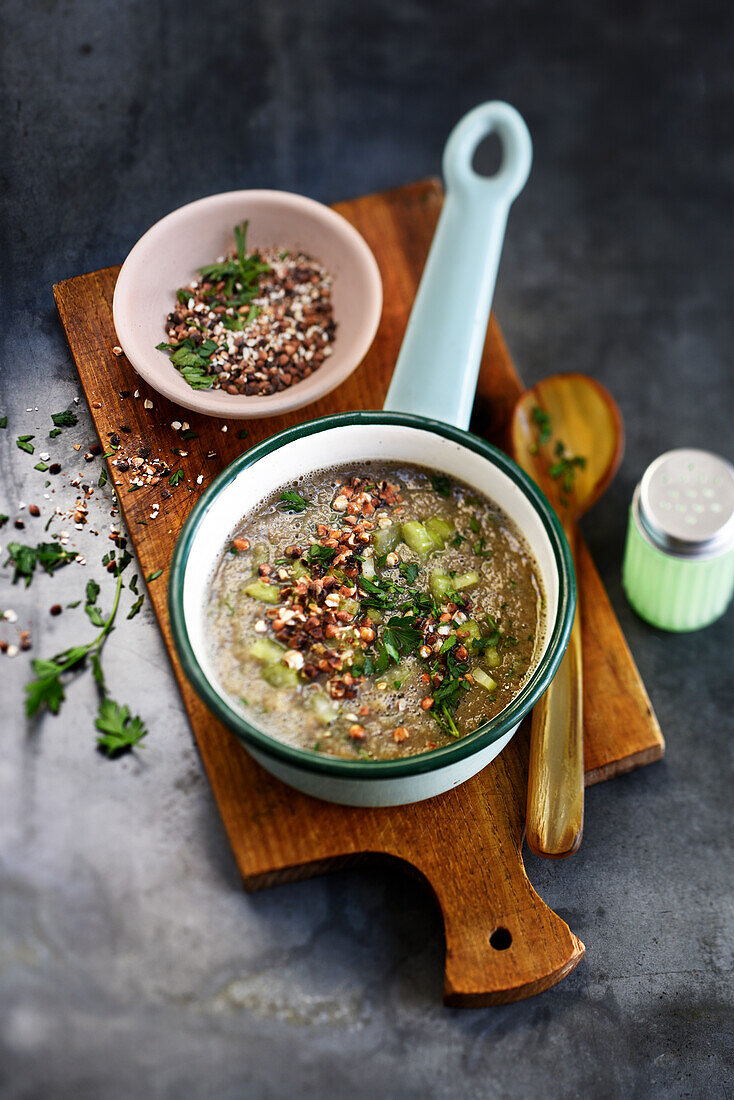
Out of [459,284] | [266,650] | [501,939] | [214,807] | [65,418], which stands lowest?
[501,939]

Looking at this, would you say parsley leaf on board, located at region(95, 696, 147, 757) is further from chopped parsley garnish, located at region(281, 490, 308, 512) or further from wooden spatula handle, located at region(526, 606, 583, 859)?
wooden spatula handle, located at region(526, 606, 583, 859)

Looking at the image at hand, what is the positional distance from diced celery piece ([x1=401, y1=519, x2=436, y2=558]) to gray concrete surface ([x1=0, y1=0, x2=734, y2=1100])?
1.39 ft

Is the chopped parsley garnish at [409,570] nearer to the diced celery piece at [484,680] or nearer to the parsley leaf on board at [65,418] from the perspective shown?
the diced celery piece at [484,680]

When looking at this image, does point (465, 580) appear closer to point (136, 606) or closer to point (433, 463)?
point (433, 463)

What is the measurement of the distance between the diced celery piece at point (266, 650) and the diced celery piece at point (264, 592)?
2.6 inches

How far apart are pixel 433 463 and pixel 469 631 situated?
0.31 metres

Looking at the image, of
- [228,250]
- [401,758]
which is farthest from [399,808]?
[228,250]

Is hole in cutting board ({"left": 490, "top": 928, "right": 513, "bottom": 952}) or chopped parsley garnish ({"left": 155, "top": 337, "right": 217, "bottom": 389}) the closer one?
hole in cutting board ({"left": 490, "top": 928, "right": 513, "bottom": 952})

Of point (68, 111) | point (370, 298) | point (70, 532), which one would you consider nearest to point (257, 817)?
point (70, 532)

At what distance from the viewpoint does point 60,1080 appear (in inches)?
53.3

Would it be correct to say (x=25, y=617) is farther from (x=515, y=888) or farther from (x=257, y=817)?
(x=515, y=888)

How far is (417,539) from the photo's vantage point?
5.42 feet

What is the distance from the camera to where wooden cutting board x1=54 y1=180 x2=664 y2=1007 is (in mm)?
1524

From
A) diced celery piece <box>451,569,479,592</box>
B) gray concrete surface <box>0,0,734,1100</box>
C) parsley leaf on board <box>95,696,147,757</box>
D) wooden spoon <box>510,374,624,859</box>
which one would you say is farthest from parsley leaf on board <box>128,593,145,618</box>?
wooden spoon <box>510,374,624,859</box>
